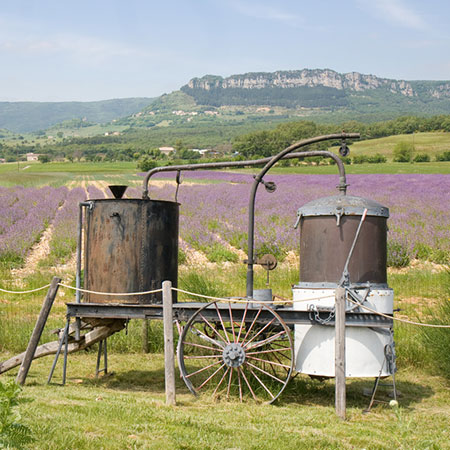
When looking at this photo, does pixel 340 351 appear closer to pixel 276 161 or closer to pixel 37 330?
pixel 276 161

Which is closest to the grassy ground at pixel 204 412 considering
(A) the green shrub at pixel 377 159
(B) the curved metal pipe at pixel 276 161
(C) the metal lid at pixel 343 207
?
(B) the curved metal pipe at pixel 276 161

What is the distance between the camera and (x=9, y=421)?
3965 millimetres

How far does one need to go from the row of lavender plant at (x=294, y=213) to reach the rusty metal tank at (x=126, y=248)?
9927 mm

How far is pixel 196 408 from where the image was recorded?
6.66 meters

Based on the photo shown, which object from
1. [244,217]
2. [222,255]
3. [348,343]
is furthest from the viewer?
[244,217]

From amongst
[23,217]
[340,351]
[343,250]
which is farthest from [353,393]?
[23,217]

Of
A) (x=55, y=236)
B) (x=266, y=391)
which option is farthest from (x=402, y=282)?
(x=55, y=236)

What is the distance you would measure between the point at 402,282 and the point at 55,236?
9.96 meters

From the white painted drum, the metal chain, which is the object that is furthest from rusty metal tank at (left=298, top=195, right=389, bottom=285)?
the metal chain

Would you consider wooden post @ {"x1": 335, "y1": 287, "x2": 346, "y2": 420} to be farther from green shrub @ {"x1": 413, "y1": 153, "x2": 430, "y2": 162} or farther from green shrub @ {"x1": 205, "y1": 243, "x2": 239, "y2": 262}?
green shrub @ {"x1": 413, "y1": 153, "x2": 430, "y2": 162}

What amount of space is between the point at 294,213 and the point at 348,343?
50.1ft

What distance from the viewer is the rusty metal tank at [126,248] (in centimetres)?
777

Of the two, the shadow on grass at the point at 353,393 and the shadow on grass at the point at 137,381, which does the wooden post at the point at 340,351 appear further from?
the shadow on grass at the point at 137,381

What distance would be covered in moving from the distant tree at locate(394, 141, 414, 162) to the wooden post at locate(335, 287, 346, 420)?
57.0 m
